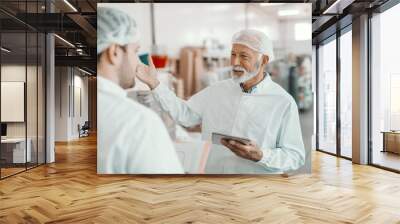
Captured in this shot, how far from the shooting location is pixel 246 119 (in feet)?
20.2

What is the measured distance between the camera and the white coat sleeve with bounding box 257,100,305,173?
6.20 m

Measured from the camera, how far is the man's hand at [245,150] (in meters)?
6.18

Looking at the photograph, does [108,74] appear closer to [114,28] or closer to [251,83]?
[114,28]

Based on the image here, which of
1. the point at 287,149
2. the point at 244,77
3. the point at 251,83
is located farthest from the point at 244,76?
the point at 287,149

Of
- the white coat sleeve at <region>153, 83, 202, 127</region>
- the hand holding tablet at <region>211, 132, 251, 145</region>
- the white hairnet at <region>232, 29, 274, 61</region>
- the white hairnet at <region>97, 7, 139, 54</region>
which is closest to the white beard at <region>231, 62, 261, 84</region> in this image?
the white hairnet at <region>232, 29, 274, 61</region>

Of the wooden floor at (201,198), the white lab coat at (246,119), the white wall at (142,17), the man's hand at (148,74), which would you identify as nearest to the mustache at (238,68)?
the white lab coat at (246,119)

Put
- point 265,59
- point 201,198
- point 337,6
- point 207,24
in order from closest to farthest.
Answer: point 201,198, point 265,59, point 207,24, point 337,6

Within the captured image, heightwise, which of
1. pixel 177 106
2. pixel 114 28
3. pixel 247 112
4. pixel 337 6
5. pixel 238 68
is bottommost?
pixel 247 112

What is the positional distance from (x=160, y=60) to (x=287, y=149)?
2.52 metres

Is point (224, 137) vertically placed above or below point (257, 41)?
below

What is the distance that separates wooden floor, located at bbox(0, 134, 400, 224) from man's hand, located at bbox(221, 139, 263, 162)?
1.21ft

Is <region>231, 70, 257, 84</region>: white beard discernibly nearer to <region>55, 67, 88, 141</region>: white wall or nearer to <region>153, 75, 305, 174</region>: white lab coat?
<region>153, 75, 305, 174</region>: white lab coat

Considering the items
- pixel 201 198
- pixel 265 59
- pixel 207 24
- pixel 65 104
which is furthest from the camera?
pixel 65 104

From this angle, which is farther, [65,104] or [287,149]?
[65,104]
